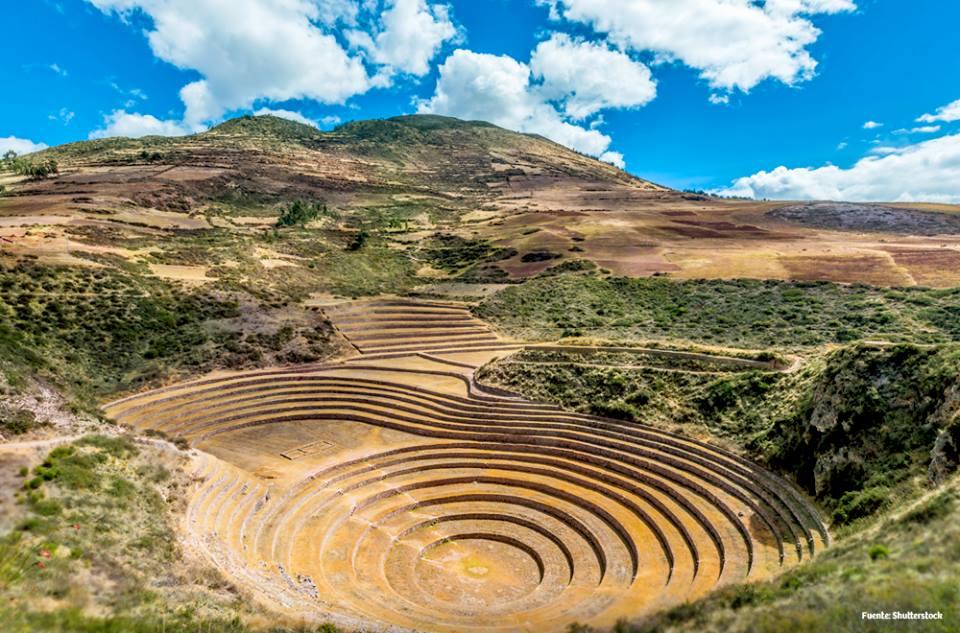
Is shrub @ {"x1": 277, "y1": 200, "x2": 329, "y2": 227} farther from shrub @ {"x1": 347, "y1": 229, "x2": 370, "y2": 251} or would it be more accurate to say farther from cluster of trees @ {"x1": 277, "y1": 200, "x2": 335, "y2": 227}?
shrub @ {"x1": 347, "y1": 229, "x2": 370, "y2": 251}

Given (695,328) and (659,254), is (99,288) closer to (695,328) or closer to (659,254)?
(695,328)

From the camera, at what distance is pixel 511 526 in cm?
1953

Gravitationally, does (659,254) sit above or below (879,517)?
above

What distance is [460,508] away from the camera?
2055 centimetres

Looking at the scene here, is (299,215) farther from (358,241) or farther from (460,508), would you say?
(460,508)

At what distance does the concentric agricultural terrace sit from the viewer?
1514cm

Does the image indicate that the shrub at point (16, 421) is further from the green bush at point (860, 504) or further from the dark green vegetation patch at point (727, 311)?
the dark green vegetation patch at point (727, 311)

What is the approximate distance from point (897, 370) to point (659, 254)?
45026 millimetres

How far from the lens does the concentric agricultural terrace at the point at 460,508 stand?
15.1m

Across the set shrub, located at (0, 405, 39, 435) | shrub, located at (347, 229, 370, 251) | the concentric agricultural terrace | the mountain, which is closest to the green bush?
the concentric agricultural terrace

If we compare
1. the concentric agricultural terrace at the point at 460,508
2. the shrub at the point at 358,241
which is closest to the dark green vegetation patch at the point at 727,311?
the concentric agricultural terrace at the point at 460,508

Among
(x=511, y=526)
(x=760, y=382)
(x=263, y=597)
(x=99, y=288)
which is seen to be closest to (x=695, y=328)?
(x=760, y=382)

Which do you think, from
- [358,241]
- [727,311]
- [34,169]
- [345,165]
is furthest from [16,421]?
[345,165]

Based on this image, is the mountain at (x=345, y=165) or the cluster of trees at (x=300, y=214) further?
the mountain at (x=345, y=165)
